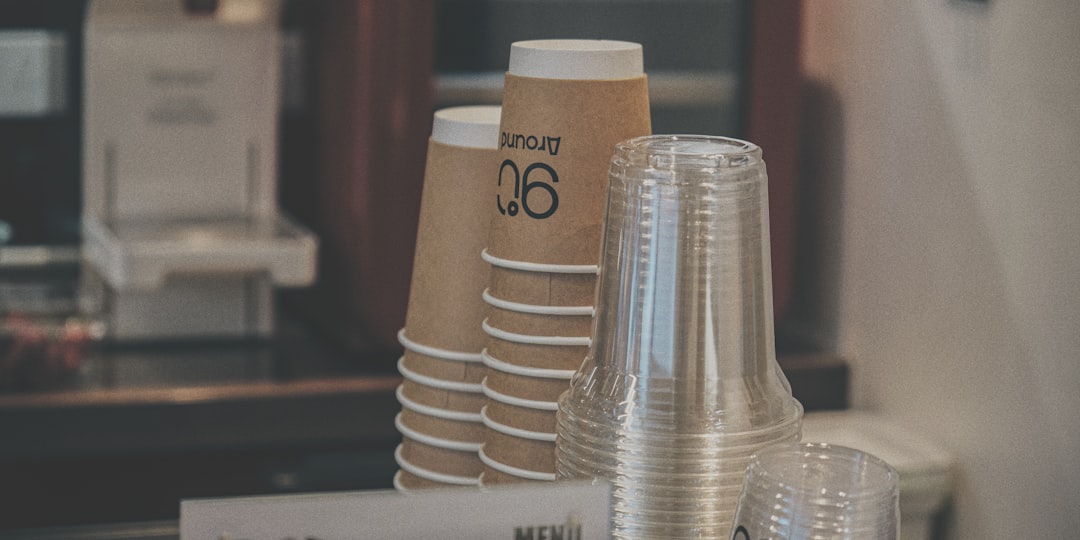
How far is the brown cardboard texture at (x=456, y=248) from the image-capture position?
0.80 meters

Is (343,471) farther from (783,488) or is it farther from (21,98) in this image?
(783,488)

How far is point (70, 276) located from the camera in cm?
242

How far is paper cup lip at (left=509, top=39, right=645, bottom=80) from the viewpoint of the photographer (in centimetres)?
73

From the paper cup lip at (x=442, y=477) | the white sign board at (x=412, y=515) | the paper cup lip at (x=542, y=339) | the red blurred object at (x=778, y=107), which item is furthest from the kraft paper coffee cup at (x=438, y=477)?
the red blurred object at (x=778, y=107)

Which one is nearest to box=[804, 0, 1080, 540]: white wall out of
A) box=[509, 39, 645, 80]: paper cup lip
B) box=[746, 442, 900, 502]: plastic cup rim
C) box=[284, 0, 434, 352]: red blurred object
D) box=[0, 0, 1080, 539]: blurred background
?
box=[0, 0, 1080, 539]: blurred background

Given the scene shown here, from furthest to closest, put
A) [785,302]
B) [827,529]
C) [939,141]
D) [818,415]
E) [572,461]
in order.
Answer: [785,302]
[818,415]
[939,141]
[572,461]
[827,529]

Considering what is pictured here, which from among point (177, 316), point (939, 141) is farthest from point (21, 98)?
point (939, 141)

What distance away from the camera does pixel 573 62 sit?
0.73 m

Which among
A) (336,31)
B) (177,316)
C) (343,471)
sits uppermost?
(336,31)

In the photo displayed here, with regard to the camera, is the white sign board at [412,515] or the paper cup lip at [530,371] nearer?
the white sign board at [412,515]

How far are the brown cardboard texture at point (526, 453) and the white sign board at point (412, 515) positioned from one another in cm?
15

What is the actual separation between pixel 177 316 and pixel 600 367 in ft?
5.66

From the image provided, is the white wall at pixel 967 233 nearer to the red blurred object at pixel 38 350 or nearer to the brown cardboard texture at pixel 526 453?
the brown cardboard texture at pixel 526 453

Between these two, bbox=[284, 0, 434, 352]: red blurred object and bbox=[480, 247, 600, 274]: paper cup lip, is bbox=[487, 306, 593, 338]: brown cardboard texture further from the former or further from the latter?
bbox=[284, 0, 434, 352]: red blurred object
